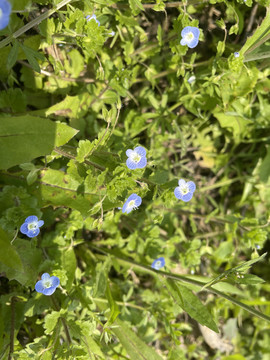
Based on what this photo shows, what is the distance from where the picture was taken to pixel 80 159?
1.83 meters

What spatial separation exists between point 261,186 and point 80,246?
1696 mm

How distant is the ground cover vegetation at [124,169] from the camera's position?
6.35 feet

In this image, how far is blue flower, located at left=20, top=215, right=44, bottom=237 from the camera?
1.98 metres

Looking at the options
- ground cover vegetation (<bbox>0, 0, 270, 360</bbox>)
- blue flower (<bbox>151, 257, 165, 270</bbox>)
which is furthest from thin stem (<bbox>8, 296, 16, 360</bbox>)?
blue flower (<bbox>151, 257, 165, 270</bbox>)

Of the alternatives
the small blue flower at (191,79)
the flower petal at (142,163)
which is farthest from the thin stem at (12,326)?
the small blue flower at (191,79)

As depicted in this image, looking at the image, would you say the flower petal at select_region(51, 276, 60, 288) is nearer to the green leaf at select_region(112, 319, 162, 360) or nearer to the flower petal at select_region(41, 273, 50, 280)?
the flower petal at select_region(41, 273, 50, 280)

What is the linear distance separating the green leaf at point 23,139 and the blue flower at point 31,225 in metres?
0.41

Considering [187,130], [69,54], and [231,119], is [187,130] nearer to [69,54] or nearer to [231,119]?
[231,119]

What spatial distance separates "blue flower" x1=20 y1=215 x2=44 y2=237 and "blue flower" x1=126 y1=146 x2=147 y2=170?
612 millimetres

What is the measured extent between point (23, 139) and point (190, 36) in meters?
1.20

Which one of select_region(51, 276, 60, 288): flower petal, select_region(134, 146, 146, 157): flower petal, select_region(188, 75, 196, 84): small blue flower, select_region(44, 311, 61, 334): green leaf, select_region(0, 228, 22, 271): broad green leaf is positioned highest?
select_region(188, 75, 196, 84): small blue flower

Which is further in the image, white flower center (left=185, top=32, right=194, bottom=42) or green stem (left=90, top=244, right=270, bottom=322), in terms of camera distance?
white flower center (left=185, top=32, right=194, bottom=42)

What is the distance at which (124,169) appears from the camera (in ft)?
6.04

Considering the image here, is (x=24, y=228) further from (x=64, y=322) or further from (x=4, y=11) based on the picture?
(x=4, y=11)
